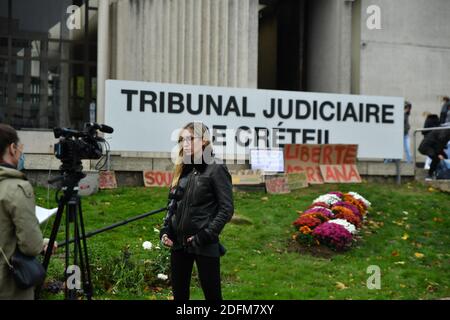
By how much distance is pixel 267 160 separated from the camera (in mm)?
13711

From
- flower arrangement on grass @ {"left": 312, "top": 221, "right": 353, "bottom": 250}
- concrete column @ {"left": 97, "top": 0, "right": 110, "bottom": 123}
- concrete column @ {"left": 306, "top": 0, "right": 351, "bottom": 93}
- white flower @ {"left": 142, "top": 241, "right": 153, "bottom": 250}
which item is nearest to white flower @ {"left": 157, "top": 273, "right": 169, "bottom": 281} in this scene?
white flower @ {"left": 142, "top": 241, "right": 153, "bottom": 250}

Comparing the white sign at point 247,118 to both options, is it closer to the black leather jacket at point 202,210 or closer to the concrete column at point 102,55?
the concrete column at point 102,55

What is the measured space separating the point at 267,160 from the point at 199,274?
26.7 ft

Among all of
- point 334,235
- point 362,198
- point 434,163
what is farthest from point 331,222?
point 434,163

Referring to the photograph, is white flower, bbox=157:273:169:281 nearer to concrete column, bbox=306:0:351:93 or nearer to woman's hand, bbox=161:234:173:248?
woman's hand, bbox=161:234:173:248

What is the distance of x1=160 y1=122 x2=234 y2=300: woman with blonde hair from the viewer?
5.64m

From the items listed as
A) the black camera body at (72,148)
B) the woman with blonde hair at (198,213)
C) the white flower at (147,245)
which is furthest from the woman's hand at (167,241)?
the white flower at (147,245)

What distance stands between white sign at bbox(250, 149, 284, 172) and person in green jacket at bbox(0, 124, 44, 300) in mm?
9109

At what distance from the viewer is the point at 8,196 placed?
4496 mm

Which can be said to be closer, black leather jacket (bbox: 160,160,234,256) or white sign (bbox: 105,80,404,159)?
black leather jacket (bbox: 160,160,234,256)

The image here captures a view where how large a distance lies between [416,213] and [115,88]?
6184 mm

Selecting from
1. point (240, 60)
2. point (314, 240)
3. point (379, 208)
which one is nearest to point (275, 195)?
point (379, 208)

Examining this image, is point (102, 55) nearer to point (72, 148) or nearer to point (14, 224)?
point (72, 148)

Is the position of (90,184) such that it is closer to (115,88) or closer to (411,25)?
(115,88)
